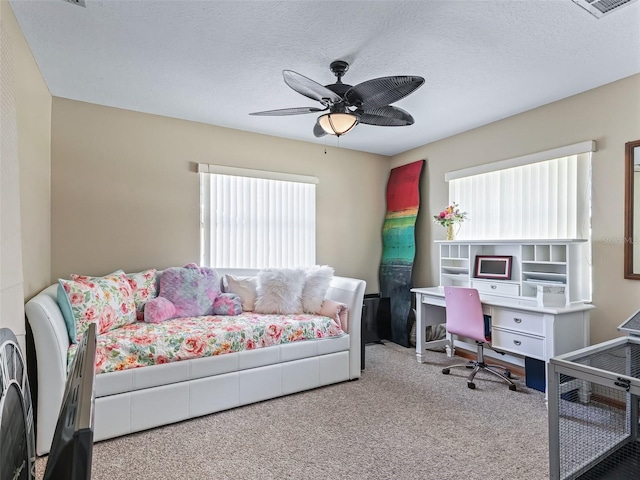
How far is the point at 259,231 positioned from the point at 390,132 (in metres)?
1.87

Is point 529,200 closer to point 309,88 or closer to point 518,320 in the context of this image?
point 518,320

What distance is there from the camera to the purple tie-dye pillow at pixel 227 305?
10.8 feet

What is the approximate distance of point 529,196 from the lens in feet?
11.4

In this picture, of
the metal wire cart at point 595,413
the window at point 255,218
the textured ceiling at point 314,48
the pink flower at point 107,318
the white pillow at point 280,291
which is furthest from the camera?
the window at point 255,218

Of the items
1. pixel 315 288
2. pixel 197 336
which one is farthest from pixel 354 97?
pixel 197 336

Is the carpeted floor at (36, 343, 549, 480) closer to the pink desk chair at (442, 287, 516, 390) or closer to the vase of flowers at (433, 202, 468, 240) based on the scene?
the pink desk chair at (442, 287, 516, 390)

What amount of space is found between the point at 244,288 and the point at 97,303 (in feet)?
4.46

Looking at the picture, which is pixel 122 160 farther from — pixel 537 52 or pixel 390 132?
pixel 537 52

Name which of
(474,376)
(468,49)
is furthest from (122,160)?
(474,376)

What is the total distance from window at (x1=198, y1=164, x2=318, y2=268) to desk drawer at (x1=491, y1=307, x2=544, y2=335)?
2157mm

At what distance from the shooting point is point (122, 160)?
134 inches

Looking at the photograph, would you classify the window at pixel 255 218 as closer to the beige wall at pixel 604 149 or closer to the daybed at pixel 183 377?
the daybed at pixel 183 377

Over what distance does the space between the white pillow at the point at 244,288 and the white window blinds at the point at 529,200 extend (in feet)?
7.94

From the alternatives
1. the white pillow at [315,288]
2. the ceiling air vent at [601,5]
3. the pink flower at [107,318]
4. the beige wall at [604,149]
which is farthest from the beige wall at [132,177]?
the ceiling air vent at [601,5]
